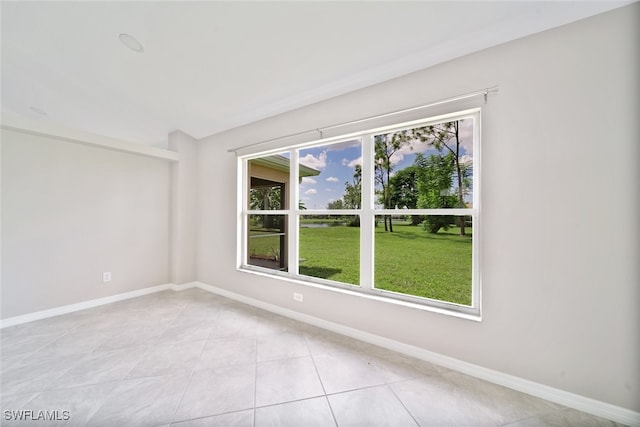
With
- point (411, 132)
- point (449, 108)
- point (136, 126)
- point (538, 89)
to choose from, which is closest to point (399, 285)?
point (411, 132)

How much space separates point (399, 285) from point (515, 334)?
177cm

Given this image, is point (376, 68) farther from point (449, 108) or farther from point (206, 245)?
point (206, 245)

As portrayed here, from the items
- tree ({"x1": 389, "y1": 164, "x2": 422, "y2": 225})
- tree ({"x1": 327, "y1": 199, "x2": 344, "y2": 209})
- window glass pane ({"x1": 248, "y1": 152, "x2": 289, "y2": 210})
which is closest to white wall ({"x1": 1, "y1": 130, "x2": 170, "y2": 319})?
window glass pane ({"x1": 248, "y1": 152, "x2": 289, "y2": 210})

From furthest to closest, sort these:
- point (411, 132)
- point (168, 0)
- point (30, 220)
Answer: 1. point (30, 220)
2. point (411, 132)
3. point (168, 0)

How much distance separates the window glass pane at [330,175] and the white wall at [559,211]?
1116mm

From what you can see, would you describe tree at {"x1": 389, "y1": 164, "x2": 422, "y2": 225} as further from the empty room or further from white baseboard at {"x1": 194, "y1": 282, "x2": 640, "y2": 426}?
white baseboard at {"x1": 194, "y1": 282, "x2": 640, "y2": 426}

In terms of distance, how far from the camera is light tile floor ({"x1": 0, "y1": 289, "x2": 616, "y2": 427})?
1356mm

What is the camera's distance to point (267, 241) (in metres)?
3.71

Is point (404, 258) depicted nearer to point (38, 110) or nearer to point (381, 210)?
point (381, 210)

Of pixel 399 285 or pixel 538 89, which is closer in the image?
pixel 538 89

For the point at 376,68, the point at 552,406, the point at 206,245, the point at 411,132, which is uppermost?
the point at 376,68

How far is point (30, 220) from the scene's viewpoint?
2.60 meters

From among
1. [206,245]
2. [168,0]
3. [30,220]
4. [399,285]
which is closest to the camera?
[168,0]

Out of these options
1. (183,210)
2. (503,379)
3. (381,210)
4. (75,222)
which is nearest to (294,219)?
(381,210)
